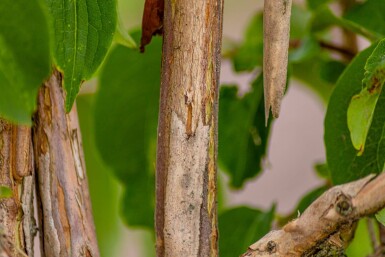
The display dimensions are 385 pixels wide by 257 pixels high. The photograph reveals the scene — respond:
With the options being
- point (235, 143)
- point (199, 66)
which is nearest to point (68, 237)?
point (199, 66)

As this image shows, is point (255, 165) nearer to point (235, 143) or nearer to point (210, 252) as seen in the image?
point (235, 143)

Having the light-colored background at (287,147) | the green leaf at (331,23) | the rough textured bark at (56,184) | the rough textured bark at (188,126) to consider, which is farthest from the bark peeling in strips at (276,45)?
the light-colored background at (287,147)

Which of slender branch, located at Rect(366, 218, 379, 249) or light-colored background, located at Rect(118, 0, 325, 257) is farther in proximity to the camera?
light-colored background, located at Rect(118, 0, 325, 257)

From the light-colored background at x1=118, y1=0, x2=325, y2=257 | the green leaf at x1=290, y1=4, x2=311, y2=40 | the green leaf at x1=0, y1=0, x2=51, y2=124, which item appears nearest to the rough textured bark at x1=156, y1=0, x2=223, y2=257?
the green leaf at x1=0, y1=0, x2=51, y2=124

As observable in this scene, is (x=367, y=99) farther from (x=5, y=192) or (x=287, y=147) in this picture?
(x=287, y=147)

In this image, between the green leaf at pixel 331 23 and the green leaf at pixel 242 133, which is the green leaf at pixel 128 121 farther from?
the green leaf at pixel 331 23

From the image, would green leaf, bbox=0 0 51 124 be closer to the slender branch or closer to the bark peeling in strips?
the bark peeling in strips

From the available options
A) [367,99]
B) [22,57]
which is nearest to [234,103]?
[367,99]
